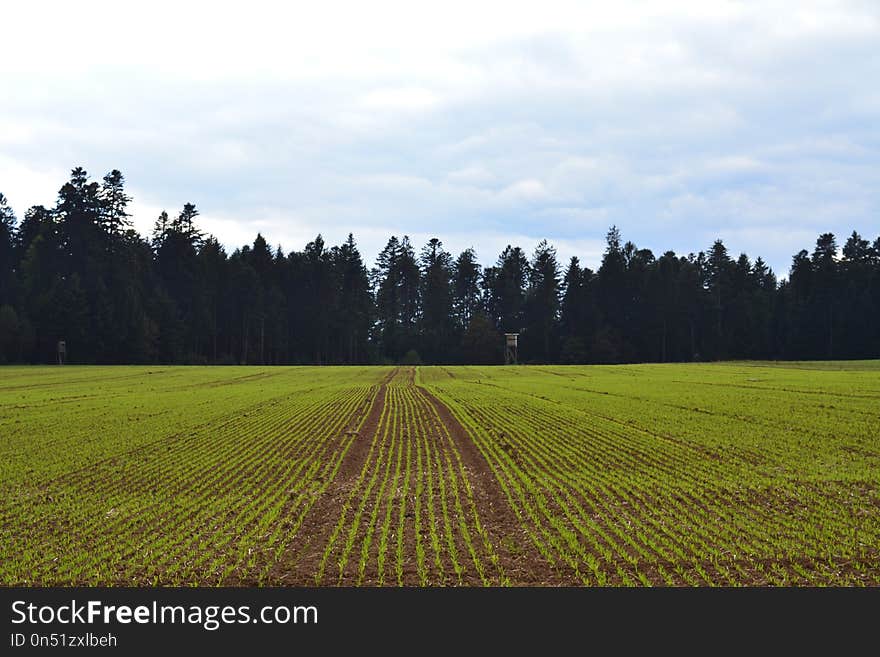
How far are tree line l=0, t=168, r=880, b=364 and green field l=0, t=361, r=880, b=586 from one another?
306 feet

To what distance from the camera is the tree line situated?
118 m

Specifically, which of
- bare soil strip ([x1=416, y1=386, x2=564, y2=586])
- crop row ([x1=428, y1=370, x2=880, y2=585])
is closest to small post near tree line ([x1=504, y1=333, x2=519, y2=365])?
crop row ([x1=428, y1=370, x2=880, y2=585])

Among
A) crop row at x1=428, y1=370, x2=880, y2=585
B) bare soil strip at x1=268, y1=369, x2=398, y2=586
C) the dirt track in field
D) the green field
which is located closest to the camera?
the dirt track in field

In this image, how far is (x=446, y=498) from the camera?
16.1 metres

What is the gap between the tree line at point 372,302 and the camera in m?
118

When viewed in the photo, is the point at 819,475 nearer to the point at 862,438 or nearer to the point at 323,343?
the point at 862,438

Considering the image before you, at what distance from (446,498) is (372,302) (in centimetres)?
13847

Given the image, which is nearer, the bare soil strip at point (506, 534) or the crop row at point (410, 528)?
the bare soil strip at point (506, 534)

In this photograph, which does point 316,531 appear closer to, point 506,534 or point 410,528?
point 410,528

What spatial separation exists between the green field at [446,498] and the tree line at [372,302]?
93210 millimetres

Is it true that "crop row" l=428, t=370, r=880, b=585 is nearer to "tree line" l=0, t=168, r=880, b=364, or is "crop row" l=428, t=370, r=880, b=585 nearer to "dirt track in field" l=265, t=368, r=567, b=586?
"dirt track in field" l=265, t=368, r=567, b=586

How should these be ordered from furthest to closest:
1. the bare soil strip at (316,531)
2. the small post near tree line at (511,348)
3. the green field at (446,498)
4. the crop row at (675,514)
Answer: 1. the small post near tree line at (511,348)
2. the green field at (446,498)
3. the crop row at (675,514)
4. the bare soil strip at (316,531)

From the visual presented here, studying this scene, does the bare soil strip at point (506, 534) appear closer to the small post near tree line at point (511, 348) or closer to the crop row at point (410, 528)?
the crop row at point (410, 528)

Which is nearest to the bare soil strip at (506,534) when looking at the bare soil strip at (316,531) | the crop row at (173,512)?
the bare soil strip at (316,531)
